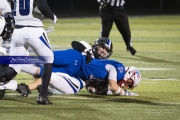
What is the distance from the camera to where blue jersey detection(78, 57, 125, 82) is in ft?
28.5

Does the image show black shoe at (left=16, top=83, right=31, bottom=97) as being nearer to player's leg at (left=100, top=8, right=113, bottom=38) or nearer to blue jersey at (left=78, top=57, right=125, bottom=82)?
blue jersey at (left=78, top=57, right=125, bottom=82)

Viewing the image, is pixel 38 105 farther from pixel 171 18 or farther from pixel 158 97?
pixel 171 18

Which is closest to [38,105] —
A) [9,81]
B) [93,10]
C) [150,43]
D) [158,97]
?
[9,81]

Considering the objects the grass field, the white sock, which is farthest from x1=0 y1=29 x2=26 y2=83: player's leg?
the grass field

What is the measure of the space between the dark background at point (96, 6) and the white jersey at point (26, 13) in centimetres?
2213

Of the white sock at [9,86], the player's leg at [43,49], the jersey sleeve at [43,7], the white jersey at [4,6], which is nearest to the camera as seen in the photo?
the jersey sleeve at [43,7]

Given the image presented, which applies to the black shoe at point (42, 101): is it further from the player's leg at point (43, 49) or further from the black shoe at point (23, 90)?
the black shoe at point (23, 90)

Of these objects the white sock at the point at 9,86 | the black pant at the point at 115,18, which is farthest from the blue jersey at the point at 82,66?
the black pant at the point at 115,18

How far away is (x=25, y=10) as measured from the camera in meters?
7.92

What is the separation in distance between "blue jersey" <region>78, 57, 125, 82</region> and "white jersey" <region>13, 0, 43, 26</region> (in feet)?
3.45

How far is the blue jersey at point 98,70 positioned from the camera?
28.5 ft

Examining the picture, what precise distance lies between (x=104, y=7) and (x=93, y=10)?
59.9 feet

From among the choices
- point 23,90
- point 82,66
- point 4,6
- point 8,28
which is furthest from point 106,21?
point 23,90

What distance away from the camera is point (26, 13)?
26.0 feet
